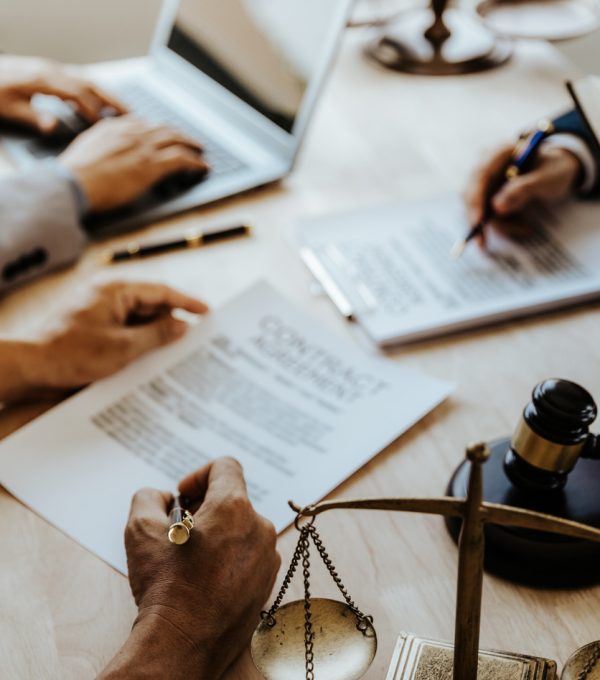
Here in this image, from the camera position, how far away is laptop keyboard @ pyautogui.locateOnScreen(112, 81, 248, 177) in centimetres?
128

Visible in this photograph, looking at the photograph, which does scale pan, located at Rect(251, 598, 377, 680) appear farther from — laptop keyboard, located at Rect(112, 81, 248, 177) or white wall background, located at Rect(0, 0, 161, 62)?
white wall background, located at Rect(0, 0, 161, 62)

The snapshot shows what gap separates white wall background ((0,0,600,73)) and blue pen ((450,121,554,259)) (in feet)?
3.94

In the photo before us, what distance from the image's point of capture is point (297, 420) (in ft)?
2.79

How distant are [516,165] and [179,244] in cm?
48

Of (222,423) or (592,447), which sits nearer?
(592,447)

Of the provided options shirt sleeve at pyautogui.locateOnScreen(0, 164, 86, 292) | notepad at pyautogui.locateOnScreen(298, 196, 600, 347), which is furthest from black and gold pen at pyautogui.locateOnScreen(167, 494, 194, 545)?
shirt sleeve at pyautogui.locateOnScreen(0, 164, 86, 292)

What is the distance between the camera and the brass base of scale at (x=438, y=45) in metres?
1.55

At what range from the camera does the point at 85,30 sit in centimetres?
221

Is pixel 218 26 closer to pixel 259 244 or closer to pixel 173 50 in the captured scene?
pixel 173 50

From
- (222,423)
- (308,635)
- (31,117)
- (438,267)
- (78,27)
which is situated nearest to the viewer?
(308,635)

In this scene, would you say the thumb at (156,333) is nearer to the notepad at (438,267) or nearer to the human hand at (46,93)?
the notepad at (438,267)

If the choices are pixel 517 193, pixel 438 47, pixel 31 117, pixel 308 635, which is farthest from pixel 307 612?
pixel 438 47

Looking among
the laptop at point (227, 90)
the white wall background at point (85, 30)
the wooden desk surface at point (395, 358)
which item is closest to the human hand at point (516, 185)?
the wooden desk surface at point (395, 358)

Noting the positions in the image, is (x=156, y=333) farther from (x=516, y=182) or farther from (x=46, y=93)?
(x=46, y=93)
